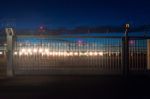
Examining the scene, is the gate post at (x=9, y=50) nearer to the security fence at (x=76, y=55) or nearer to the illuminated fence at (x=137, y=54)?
the security fence at (x=76, y=55)

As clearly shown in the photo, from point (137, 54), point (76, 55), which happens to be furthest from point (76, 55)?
point (137, 54)

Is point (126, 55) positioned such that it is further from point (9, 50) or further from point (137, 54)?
point (9, 50)

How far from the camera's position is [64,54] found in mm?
25328

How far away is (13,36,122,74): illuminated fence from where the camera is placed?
81.6ft

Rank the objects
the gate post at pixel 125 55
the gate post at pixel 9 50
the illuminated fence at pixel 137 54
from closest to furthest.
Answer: the gate post at pixel 9 50, the gate post at pixel 125 55, the illuminated fence at pixel 137 54

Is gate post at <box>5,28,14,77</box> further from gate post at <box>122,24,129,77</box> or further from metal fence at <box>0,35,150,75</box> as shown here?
gate post at <box>122,24,129,77</box>

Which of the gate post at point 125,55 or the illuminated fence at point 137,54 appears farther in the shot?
the illuminated fence at point 137,54

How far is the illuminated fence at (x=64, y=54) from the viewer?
24.9 meters

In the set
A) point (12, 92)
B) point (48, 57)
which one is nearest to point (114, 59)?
point (48, 57)

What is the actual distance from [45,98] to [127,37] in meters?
10.9

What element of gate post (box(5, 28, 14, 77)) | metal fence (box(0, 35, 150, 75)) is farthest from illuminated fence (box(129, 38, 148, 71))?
gate post (box(5, 28, 14, 77))

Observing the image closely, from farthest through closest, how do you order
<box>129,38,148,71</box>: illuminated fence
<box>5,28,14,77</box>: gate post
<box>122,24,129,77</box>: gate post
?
1. <box>129,38,148,71</box>: illuminated fence
2. <box>122,24,129,77</box>: gate post
3. <box>5,28,14,77</box>: gate post

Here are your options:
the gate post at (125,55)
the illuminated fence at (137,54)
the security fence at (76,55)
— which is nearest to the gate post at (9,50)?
the security fence at (76,55)

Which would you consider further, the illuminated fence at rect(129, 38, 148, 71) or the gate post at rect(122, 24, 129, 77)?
the illuminated fence at rect(129, 38, 148, 71)
